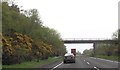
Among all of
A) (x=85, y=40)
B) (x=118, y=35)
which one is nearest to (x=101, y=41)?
(x=85, y=40)

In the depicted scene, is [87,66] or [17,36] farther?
[17,36]

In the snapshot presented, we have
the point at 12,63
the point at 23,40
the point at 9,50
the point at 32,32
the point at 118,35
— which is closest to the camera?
the point at 9,50

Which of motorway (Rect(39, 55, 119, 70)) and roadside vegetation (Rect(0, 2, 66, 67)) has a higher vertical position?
roadside vegetation (Rect(0, 2, 66, 67))

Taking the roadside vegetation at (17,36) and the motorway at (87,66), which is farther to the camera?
the roadside vegetation at (17,36)

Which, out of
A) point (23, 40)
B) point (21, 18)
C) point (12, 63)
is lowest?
point (12, 63)

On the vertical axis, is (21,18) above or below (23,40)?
above

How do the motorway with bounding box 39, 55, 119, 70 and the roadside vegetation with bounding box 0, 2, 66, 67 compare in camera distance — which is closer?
the motorway with bounding box 39, 55, 119, 70

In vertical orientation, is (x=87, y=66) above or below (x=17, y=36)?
below

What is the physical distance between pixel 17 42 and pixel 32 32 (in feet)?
37.1

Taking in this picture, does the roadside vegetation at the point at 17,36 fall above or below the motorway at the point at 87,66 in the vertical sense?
above

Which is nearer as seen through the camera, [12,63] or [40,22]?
[12,63]

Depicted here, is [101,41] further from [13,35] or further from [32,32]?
[13,35]

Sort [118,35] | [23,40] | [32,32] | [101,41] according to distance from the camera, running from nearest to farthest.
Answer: [23,40]
[32,32]
[118,35]
[101,41]

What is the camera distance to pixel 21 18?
47.2 m
